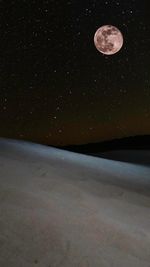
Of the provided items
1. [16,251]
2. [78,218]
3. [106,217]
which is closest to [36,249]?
[16,251]

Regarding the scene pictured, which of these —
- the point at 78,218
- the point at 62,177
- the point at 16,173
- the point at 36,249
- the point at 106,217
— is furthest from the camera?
the point at 62,177

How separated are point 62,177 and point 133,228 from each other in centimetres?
168

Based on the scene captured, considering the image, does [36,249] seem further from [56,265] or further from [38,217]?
[38,217]

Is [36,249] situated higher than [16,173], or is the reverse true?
[36,249]

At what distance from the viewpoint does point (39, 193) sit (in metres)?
3.58

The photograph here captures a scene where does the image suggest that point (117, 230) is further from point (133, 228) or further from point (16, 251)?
point (16, 251)

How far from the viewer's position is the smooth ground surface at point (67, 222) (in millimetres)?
2322

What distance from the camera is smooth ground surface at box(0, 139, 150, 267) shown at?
2.32 metres

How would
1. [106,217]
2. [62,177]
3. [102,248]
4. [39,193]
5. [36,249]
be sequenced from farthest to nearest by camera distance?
1. [62,177]
2. [39,193]
3. [106,217]
4. [102,248]
5. [36,249]

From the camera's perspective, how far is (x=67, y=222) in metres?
2.91

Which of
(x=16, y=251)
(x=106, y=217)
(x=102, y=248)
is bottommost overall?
(x=106, y=217)

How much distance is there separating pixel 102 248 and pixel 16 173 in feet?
6.57

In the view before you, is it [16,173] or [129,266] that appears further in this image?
[16,173]

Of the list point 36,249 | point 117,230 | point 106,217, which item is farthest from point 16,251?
point 106,217
